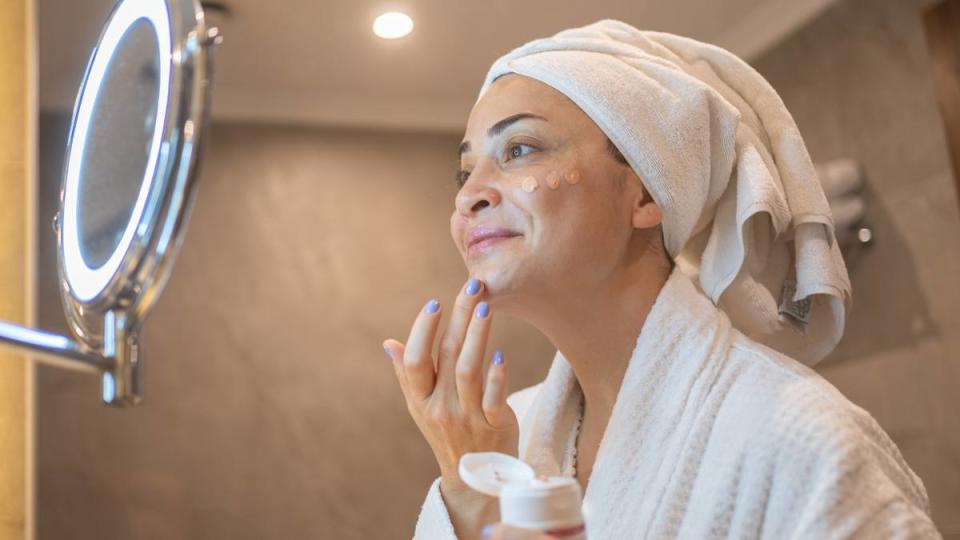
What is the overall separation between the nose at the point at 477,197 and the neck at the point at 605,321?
0.13 m

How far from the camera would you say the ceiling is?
215 centimetres

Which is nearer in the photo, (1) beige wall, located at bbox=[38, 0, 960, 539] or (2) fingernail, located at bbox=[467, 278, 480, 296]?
(2) fingernail, located at bbox=[467, 278, 480, 296]

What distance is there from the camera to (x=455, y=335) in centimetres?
97

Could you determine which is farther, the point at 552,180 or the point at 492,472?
the point at 552,180

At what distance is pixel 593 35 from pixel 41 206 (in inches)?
66.0

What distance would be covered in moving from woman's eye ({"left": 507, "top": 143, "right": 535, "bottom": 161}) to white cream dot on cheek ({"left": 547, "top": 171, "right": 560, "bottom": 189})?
0.16 ft

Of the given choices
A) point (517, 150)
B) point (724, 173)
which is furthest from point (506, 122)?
point (724, 173)

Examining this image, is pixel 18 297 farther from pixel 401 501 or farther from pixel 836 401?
pixel 401 501

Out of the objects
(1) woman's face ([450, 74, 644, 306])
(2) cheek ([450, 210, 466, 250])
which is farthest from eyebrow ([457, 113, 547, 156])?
(2) cheek ([450, 210, 466, 250])

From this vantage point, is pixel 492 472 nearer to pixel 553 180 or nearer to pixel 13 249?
pixel 553 180

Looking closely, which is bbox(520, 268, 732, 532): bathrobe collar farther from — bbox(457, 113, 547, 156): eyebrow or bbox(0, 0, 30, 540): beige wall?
bbox(0, 0, 30, 540): beige wall

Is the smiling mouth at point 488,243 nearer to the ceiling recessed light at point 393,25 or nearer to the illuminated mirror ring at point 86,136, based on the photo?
the illuminated mirror ring at point 86,136

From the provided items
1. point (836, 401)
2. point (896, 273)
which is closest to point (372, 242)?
point (896, 273)

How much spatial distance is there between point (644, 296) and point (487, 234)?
0.65 ft
